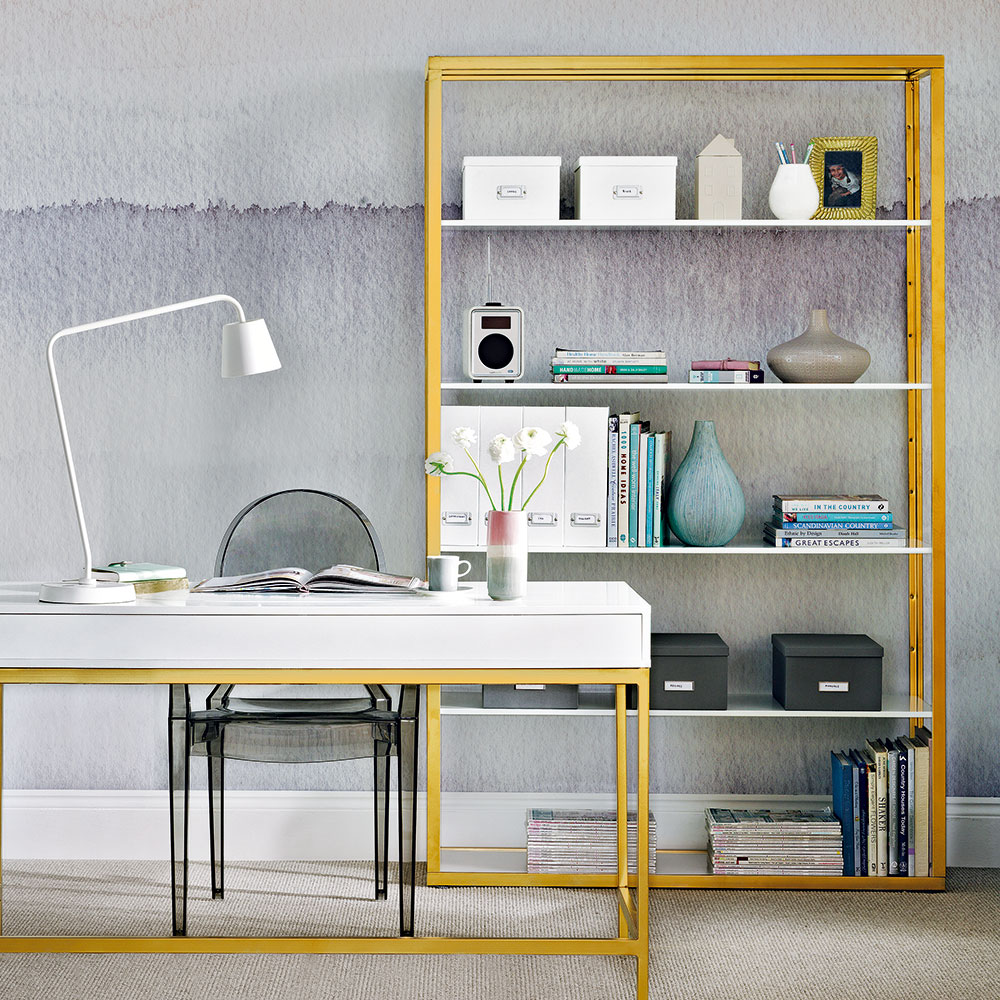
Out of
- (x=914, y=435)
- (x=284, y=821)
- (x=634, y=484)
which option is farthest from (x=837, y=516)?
(x=284, y=821)

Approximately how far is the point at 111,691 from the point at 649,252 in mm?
1896

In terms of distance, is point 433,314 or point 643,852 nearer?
point 643,852

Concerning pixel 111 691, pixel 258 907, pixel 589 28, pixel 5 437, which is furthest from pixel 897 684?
pixel 5 437

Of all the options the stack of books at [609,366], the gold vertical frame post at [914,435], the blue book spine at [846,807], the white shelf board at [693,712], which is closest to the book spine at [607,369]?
the stack of books at [609,366]

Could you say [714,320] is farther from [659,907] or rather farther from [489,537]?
[659,907]

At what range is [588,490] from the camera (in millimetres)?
2725

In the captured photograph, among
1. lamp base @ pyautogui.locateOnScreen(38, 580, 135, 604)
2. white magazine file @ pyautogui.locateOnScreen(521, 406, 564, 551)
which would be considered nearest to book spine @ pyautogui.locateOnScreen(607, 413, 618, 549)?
white magazine file @ pyautogui.locateOnScreen(521, 406, 564, 551)

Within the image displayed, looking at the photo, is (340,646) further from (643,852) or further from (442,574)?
(643,852)

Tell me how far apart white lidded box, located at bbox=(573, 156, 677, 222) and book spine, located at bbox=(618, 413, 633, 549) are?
0.50 meters

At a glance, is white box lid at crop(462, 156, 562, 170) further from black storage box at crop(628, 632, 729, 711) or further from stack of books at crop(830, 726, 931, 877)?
stack of books at crop(830, 726, 931, 877)

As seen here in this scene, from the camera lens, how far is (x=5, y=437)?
2.98 m

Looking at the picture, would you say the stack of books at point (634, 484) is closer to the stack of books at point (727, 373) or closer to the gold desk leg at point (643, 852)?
the stack of books at point (727, 373)

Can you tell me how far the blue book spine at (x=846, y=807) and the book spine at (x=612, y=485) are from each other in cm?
82

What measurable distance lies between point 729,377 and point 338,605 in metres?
1.18
